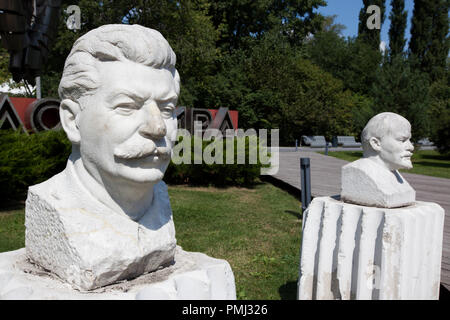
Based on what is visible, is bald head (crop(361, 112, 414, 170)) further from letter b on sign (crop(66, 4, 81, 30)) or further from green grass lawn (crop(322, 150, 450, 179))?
letter b on sign (crop(66, 4, 81, 30))

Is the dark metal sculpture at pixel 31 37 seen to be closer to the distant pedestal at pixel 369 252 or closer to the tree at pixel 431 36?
the distant pedestal at pixel 369 252

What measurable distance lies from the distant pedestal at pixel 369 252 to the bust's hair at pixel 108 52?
6.42 feet

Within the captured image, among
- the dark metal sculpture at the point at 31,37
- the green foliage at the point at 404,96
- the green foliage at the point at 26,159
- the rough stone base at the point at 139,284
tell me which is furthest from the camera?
the green foliage at the point at 404,96

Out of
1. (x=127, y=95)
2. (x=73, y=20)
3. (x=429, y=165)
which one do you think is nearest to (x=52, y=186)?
(x=127, y=95)

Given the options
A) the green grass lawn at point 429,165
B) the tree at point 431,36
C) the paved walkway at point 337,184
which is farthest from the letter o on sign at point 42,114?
the tree at point 431,36

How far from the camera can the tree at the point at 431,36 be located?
29.7 meters

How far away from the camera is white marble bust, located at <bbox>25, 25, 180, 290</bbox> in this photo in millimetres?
1671

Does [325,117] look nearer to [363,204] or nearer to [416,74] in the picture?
[416,74]

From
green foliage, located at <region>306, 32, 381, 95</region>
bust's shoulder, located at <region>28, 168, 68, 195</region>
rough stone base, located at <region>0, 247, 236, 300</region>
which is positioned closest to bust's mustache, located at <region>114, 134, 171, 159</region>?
bust's shoulder, located at <region>28, 168, 68, 195</region>

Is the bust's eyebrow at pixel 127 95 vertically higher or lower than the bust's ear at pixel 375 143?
higher

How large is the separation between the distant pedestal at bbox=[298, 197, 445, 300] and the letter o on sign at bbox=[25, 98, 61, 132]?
23.0ft

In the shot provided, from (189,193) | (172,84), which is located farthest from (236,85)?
(172,84)

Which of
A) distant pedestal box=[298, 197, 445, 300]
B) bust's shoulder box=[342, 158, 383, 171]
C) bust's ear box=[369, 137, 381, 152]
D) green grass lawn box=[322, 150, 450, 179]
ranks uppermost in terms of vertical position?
bust's ear box=[369, 137, 381, 152]

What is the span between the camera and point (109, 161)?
5.61ft
